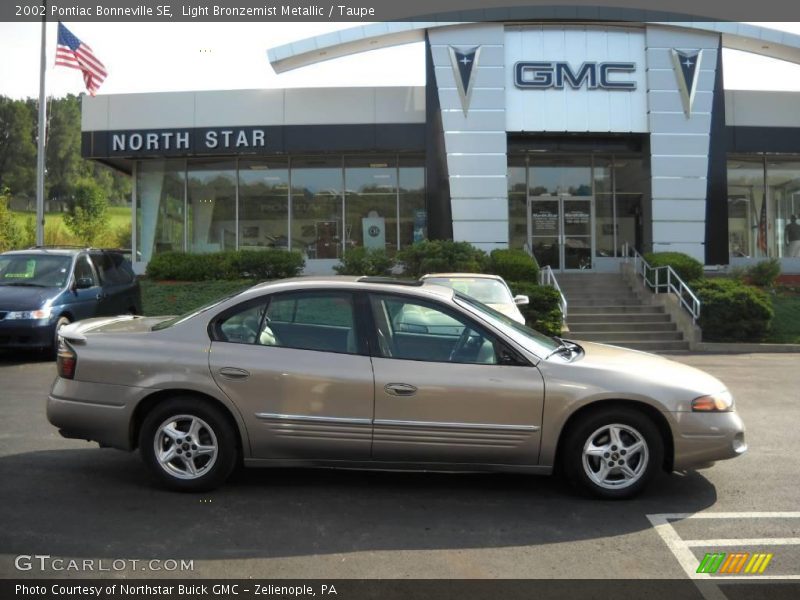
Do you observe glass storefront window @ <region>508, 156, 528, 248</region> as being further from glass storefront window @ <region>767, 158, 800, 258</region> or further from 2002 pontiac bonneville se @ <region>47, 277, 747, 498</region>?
2002 pontiac bonneville se @ <region>47, 277, 747, 498</region>

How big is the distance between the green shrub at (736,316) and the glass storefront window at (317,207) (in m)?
10.9

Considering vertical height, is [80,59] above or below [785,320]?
above

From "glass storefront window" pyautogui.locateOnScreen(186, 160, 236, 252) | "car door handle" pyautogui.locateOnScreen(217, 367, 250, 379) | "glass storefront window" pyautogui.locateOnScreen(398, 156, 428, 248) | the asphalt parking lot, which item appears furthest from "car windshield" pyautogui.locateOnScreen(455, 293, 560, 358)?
"glass storefront window" pyautogui.locateOnScreen(186, 160, 236, 252)

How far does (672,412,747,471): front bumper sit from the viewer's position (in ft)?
15.9

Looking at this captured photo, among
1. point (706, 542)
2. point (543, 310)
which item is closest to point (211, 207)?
point (543, 310)

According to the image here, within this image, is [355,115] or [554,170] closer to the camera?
[355,115]

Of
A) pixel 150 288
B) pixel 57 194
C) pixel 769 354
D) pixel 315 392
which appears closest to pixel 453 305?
pixel 315 392

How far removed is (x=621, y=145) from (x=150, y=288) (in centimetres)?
1358

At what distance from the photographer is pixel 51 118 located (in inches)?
3031

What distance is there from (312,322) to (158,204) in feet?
62.4

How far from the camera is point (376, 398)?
4840 millimetres

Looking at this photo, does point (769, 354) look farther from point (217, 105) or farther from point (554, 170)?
point (217, 105)

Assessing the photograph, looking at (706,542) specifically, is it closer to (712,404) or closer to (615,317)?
(712,404)

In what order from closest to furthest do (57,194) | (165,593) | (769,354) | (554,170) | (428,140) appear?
(165,593)
(769,354)
(428,140)
(554,170)
(57,194)
